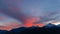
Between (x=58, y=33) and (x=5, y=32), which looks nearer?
(x=58, y=33)

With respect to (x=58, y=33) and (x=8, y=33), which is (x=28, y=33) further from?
(x=58, y=33)

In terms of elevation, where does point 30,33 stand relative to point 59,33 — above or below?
above

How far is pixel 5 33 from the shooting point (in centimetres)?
12275

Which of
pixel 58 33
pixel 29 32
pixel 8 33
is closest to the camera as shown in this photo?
pixel 58 33

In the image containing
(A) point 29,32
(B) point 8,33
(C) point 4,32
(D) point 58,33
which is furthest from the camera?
(A) point 29,32

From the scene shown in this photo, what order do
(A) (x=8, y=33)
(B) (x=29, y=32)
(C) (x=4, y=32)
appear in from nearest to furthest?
(A) (x=8, y=33)
(C) (x=4, y=32)
(B) (x=29, y=32)

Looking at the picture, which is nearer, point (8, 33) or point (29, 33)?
→ point (8, 33)

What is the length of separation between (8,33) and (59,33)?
→ 42.3 metres

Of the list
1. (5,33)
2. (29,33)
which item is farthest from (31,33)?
(5,33)

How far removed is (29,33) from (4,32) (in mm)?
23587

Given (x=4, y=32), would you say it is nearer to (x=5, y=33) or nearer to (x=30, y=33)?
(x=5, y=33)

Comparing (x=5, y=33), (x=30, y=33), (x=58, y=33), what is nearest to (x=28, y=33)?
(x=30, y=33)

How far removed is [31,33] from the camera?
410ft

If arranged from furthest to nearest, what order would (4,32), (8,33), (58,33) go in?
(4,32), (8,33), (58,33)
